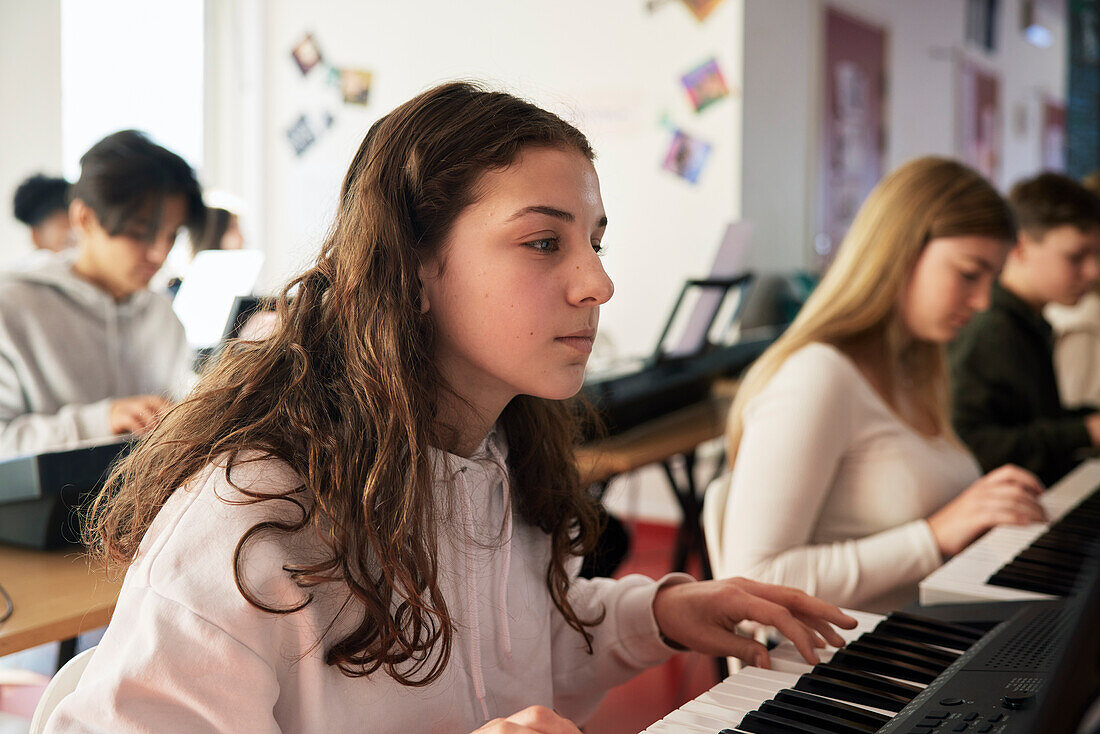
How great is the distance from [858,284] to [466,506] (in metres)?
0.88

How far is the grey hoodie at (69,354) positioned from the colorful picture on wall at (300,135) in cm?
145

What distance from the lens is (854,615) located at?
1.03m

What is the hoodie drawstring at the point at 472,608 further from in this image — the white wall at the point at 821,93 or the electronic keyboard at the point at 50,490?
the white wall at the point at 821,93

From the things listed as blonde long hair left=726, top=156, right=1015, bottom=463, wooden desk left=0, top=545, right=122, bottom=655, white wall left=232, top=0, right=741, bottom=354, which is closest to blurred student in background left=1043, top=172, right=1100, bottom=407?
white wall left=232, top=0, right=741, bottom=354

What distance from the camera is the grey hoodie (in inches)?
69.1

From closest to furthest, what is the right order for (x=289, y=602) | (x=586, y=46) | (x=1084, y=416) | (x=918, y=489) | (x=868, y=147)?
(x=289, y=602) → (x=918, y=489) → (x=1084, y=416) → (x=586, y=46) → (x=868, y=147)

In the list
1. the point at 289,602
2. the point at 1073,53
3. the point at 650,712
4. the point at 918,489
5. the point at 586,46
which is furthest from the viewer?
the point at 586,46

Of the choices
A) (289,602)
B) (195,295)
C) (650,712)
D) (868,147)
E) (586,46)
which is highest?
(586,46)

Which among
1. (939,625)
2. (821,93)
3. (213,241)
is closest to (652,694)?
(939,625)

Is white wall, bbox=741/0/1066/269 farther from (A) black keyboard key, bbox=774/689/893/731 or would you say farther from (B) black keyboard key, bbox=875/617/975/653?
(A) black keyboard key, bbox=774/689/893/731

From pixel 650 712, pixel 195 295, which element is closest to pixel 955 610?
pixel 650 712

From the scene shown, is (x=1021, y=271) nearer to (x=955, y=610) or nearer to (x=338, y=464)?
(x=955, y=610)

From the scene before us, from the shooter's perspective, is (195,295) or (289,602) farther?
(195,295)

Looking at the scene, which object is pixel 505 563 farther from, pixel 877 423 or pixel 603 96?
pixel 603 96
